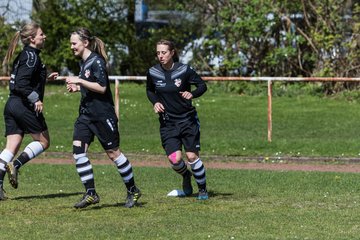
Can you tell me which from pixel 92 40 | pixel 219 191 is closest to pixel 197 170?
pixel 219 191

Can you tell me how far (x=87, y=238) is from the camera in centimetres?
893

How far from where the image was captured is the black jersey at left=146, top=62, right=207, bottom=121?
11.4 meters

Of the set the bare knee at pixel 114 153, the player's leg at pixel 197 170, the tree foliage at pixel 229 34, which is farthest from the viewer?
the tree foliage at pixel 229 34

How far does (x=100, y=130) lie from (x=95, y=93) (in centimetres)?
38

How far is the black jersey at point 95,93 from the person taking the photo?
10.5 m

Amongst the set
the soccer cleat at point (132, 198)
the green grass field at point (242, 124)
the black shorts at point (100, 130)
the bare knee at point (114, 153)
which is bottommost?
the green grass field at point (242, 124)

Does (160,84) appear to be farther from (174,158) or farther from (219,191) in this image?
(219,191)

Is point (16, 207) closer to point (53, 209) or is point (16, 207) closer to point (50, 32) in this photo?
point (53, 209)

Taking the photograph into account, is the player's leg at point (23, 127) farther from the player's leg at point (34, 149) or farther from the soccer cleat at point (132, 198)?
the soccer cleat at point (132, 198)

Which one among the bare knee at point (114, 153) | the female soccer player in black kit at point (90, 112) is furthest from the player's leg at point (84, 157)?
the bare knee at point (114, 153)

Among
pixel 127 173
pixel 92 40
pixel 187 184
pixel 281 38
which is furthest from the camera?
pixel 281 38

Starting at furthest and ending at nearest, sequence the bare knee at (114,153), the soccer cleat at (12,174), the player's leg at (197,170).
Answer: the player's leg at (197,170) < the soccer cleat at (12,174) < the bare knee at (114,153)

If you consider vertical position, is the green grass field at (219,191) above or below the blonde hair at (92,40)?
below

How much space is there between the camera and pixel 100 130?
1059cm
